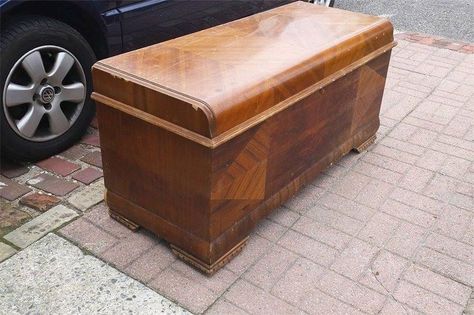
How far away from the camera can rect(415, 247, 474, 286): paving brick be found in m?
2.63

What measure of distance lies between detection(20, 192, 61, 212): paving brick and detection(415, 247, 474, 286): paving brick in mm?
2029

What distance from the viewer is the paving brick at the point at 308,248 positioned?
2.71m

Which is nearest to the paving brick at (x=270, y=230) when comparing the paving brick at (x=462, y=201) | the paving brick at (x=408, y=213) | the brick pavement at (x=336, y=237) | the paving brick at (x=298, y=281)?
the brick pavement at (x=336, y=237)

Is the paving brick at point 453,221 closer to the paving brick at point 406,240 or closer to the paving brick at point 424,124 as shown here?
the paving brick at point 406,240

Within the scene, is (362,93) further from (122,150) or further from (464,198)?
(122,150)

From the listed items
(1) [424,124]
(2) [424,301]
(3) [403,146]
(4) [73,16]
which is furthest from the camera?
(1) [424,124]

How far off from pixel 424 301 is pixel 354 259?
398 millimetres

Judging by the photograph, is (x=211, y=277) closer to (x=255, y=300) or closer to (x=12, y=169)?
(x=255, y=300)

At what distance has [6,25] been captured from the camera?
9.92 feet

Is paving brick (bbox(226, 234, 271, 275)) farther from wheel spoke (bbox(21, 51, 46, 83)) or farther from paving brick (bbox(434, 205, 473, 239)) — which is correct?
wheel spoke (bbox(21, 51, 46, 83))

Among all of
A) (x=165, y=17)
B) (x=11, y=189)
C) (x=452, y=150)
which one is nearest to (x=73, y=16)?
(x=165, y=17)

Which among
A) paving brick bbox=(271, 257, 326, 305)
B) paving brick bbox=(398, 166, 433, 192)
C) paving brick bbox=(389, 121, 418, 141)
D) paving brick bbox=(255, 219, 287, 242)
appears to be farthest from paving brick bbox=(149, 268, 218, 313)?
paving brick bbox=(389, 121, 418, 141)

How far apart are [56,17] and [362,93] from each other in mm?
2007

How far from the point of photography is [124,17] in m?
3.52
